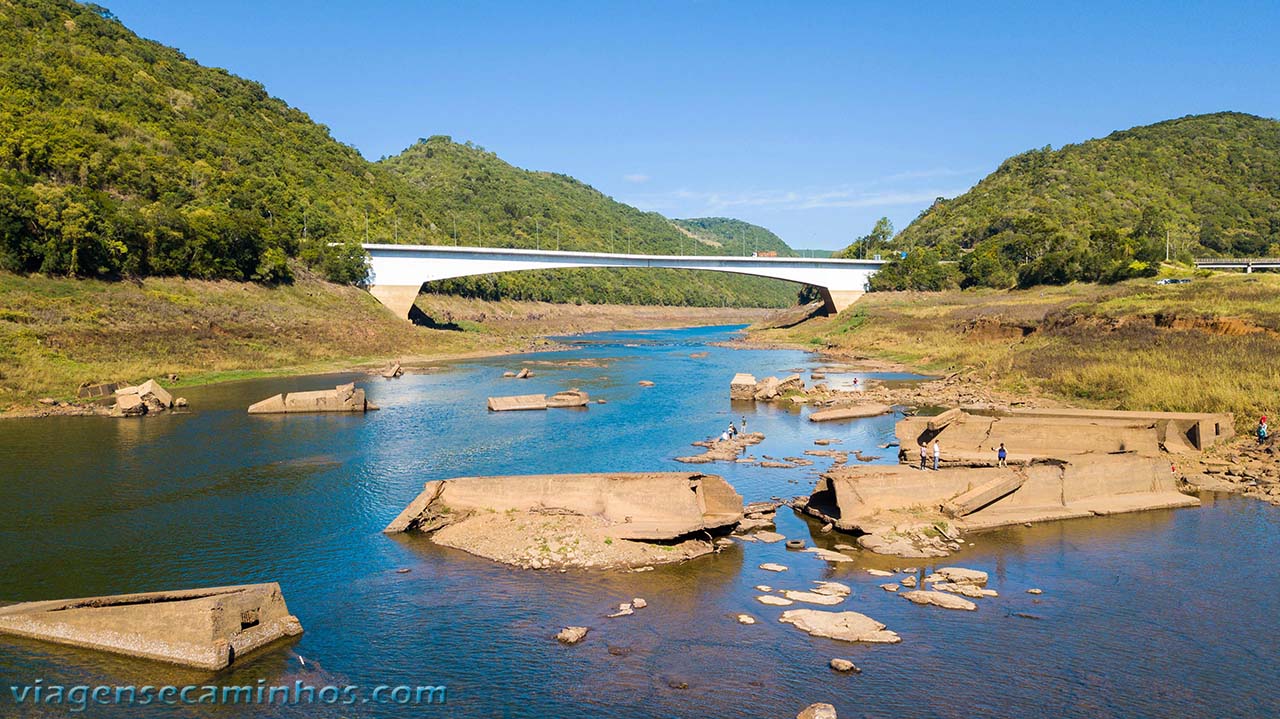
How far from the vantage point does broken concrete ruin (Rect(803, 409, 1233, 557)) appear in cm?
2222

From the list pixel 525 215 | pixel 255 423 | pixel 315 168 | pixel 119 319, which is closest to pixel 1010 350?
pixel 255 423

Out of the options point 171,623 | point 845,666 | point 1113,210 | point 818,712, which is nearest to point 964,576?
point 845,666

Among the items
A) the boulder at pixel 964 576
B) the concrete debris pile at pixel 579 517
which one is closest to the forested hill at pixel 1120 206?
the boulder at pixel 964 576

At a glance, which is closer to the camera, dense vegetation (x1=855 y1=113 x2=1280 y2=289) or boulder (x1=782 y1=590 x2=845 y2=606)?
boulder (x1=782 y1=590 x2=845 y2=606)

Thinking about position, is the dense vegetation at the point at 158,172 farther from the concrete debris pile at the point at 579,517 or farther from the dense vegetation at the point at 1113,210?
the dense vegetation at the point at 1113,210

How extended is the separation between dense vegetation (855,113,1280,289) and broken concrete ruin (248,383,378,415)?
75827mm

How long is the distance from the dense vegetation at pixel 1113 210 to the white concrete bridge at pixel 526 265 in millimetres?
5494

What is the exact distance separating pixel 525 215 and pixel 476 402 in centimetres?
15368

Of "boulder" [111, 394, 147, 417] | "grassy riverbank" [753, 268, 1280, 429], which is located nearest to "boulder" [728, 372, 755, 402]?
"grassy riverbank" [753, 268, 1280, 429]

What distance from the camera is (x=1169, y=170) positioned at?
141 m

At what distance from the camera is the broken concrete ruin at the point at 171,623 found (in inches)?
579

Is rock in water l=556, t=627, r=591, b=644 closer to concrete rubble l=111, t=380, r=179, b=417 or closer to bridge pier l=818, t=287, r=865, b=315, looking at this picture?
concrete rubble l=111, t=380, r=179, b=417

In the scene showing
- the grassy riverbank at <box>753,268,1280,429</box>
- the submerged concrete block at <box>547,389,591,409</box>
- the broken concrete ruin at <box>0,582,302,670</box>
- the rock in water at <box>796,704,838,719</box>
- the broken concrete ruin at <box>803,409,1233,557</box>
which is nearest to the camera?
the rock in water at <box>796,704,838,719</box>

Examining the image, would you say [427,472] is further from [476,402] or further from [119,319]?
[119,319]
